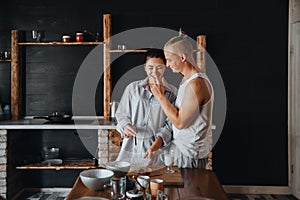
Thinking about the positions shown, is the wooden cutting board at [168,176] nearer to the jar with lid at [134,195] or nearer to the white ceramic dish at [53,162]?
the jar with lid at [134,195]

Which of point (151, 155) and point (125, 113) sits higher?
point (125, 113)

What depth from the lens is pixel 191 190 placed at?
227cm

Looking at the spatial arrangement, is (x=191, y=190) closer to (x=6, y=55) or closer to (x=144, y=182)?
(x=144, y=182)

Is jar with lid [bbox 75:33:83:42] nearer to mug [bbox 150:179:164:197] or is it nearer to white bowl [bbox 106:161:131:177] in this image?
white bowl [bbox 106:161:131:177]

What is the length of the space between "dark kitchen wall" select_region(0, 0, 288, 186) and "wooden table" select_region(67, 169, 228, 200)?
2297 millimetres

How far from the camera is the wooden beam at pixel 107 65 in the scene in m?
4.57

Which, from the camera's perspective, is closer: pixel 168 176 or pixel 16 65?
pixel 168 176

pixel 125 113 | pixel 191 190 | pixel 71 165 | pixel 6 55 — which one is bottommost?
pixel 71 165

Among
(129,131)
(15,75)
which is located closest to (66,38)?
(15,75)

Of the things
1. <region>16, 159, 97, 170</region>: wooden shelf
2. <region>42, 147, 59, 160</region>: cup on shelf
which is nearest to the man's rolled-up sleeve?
<region>16, 159, 97, 170</region>: wooden shelf

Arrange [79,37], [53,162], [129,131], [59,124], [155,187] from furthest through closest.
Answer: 1. [79,37]
2. [53,162]
3. [59,124]
4. [129,131]
5. [155,187]

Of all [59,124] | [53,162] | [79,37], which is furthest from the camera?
[79,37]

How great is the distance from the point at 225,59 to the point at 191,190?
277 centimetres

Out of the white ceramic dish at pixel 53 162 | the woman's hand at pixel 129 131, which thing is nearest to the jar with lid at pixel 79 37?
the white ceramic dish at pixel 53 162
